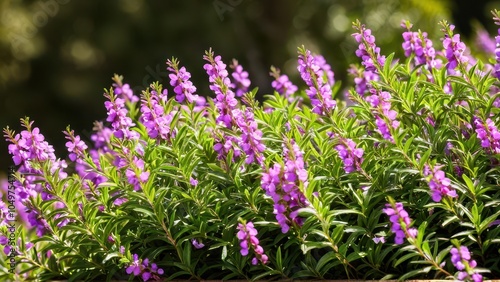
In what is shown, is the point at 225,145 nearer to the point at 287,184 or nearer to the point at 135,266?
the point at 287,184

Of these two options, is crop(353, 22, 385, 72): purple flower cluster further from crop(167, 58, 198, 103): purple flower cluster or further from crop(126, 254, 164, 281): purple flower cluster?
crop(126, 254, 164, 281): purple flower cluster

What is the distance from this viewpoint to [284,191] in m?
2.96

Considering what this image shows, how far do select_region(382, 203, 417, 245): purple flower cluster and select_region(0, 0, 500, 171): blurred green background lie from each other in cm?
913

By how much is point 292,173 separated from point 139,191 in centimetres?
95

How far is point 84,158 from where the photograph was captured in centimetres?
366

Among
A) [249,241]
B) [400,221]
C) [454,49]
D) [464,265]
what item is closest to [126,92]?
[249,241]

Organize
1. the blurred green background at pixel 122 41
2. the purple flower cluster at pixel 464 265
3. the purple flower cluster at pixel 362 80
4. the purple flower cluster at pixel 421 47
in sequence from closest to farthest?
the purple flower cluster at pixel 464 265
the purple flower cluster at pixel 421 47
the purple flower cluster at pixel 362 80
the blurred green background at pixel 122 41

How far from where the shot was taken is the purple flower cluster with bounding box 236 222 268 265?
302cm

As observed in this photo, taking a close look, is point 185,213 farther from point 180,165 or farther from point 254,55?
point 254,55

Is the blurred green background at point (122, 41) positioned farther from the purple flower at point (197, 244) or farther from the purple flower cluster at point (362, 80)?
the purple flower at point (197, 244)

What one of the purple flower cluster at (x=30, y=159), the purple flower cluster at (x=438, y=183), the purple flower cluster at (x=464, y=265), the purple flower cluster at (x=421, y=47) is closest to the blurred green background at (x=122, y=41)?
the purple flower cluster at (x=421, y=47)

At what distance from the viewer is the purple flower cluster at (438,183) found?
2936mm

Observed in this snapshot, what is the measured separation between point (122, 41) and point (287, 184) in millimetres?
10727

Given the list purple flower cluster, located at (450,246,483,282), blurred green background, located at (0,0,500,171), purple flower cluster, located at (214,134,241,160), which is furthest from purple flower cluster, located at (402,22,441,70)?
blurred green background, located at (0,0,500,171)
